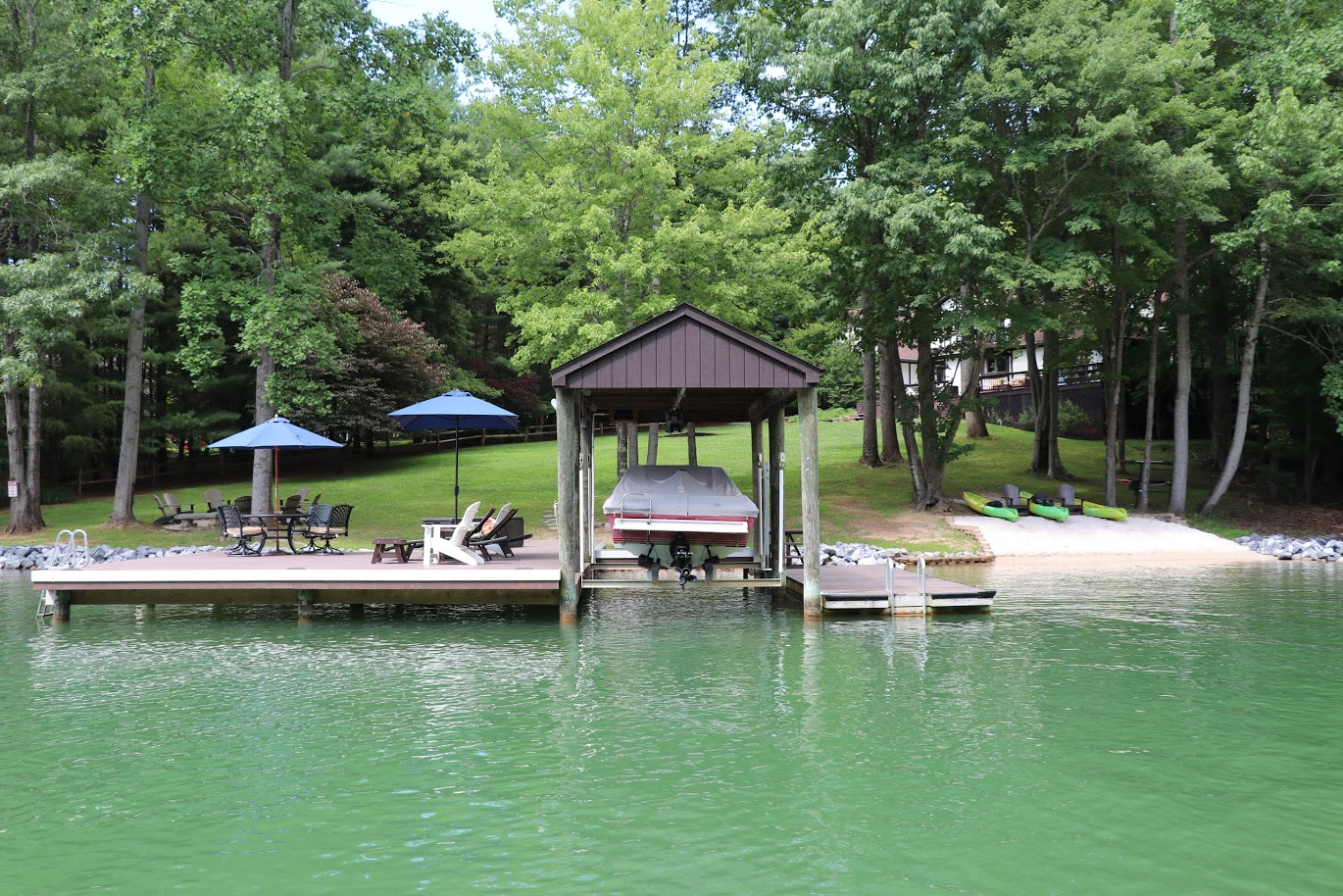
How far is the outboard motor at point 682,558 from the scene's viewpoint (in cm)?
1416

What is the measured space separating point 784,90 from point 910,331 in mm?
7355

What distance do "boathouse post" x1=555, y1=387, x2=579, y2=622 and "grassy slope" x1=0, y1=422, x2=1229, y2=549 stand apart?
33.2ft

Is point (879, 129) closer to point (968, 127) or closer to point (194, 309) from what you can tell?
point (968, 127)

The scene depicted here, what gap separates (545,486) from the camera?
31797 mm

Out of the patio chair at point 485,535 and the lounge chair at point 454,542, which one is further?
the patio chair at point 485,535

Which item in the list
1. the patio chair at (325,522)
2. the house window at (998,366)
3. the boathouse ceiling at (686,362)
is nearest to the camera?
the boathouse ceiling at (686,362)

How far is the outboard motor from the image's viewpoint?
46.5 feet

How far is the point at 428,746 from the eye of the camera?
838 centimetres

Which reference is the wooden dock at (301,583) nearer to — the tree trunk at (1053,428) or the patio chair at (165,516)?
the patio chair at (165,516)

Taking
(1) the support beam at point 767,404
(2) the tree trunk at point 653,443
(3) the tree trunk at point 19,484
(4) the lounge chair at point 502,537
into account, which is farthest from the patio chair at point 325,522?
(3) the tree trunk at point 19,484

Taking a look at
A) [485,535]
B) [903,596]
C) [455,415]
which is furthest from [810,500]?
[455,415]

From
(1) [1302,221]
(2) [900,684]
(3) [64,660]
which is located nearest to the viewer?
(2) [900,684]

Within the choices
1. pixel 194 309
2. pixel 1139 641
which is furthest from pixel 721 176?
pixel 1139 641

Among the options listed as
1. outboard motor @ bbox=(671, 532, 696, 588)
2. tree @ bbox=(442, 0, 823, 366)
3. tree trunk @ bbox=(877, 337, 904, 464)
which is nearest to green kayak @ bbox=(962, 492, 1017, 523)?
tree trunk @ bbox=(877, 337, 904, 464)
